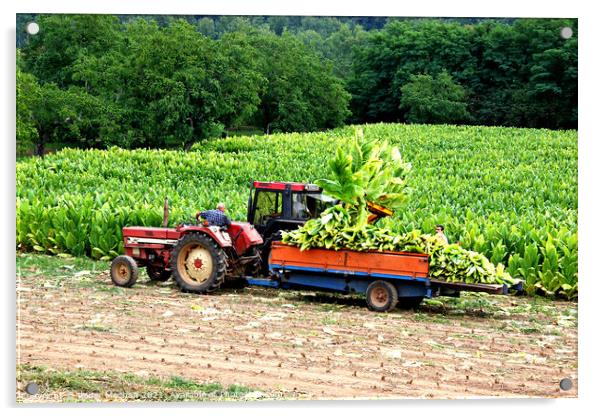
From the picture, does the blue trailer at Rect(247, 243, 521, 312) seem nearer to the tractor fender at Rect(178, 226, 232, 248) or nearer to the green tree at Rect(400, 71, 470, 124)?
the tractor fender at Rect(178, 226, 232, 248)

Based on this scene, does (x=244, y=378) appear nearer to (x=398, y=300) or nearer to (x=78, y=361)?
(x=78, y=361)

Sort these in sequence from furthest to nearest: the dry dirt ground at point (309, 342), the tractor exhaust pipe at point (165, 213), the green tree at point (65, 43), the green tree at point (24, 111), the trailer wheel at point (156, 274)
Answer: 1. the trailer wheel at point (156, 274)
2. the tractor exhaust pipe at point (165, 213)
3. the green tree at point (65, 43)
4. the green tree at point (24, 111)
5. the dry dirt ground at point (309, 342)

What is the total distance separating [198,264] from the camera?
1215 centimetres

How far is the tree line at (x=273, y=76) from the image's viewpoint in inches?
434

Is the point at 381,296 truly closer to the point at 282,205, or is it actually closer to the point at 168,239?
the point at 282,205

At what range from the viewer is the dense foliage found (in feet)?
38.2

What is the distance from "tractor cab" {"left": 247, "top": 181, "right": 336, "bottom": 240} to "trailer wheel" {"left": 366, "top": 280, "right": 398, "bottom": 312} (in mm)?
949

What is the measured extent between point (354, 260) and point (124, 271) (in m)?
2.58

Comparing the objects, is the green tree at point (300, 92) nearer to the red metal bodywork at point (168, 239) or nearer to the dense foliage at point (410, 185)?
the dense foliage at point (410, 185)

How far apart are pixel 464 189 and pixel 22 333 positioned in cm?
474

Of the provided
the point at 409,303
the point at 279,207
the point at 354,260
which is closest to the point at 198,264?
the point at 279,207

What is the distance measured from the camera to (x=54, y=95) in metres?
11.0

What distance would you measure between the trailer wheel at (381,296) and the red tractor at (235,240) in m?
0.97

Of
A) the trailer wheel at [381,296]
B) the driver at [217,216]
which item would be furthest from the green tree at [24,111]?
the trailer wheel at [381,296]
